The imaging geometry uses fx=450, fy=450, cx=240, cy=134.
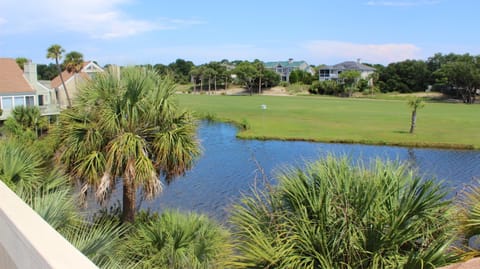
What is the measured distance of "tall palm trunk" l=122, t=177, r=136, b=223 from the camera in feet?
37.8

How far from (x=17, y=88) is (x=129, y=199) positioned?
116ft

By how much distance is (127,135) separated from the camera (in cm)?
1130

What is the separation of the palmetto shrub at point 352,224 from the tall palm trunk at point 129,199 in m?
6.00

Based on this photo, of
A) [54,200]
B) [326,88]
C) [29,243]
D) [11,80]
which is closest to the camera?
[29,243]

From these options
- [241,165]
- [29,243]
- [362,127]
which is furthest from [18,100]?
[29,243]

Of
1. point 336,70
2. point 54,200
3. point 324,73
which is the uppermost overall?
point 336,70

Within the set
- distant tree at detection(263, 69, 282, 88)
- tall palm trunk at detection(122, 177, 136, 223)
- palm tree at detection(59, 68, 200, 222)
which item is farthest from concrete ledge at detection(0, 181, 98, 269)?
distant tree at detection(263, 69, 282, 88)

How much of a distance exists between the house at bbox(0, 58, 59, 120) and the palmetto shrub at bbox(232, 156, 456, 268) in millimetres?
39111

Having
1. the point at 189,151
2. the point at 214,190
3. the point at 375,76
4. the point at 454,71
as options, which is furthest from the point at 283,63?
the point at 189,151

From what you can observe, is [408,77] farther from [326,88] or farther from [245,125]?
[245,125]

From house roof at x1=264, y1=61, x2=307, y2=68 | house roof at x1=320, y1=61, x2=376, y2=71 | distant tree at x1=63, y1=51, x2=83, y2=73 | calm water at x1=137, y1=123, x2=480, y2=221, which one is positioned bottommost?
calm water at x1=137, y1=123, x2=480, y2=221

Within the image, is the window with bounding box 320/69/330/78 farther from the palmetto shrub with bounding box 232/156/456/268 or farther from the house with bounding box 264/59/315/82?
the palmetto shrub with bounding box 232/156/456/268

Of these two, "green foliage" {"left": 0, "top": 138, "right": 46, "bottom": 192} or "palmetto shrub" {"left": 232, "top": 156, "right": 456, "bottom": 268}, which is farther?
"green foliage" {"left": 0, "top": 138, "right": 46, "bottom": 192}

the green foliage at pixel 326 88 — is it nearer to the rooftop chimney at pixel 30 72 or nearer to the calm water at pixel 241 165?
the calm water at pixel 241 165
